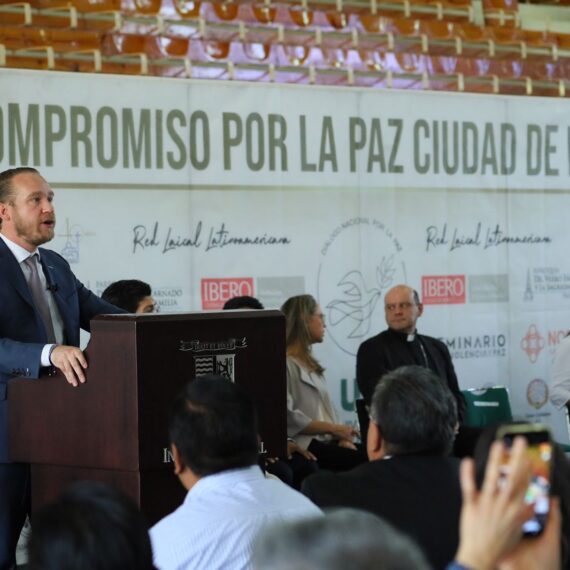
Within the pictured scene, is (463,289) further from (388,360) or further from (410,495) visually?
(410,495)

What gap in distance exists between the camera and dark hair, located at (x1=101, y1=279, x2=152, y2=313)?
5727 millimetres

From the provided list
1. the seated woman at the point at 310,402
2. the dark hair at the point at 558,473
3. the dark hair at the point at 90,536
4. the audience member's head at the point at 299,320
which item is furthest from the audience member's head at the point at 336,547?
the audience member's head at the point at 299,320

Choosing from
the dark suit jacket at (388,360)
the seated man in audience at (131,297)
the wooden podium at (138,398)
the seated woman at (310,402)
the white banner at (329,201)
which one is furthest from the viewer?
the dark suit jacket at (388,360)

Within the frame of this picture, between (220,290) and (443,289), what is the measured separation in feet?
5.18

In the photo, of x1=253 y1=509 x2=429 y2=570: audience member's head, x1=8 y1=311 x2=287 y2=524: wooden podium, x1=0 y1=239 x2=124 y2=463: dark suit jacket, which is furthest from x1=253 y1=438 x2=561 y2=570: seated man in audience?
x1=0 y1=239 x2=124 y2=463: dark suit jacket

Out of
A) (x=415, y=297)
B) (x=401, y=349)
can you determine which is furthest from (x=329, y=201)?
(x=401, y=349)

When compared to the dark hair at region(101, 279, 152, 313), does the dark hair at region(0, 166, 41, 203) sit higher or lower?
higher

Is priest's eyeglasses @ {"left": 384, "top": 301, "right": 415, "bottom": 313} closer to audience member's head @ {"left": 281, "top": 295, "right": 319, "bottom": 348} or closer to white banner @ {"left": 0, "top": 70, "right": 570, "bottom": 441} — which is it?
white banner @ {"left": 0, "top": 70, "right": 570, "bottom": 441}

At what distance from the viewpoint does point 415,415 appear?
9.36 feet

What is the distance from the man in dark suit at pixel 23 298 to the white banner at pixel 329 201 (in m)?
2.67

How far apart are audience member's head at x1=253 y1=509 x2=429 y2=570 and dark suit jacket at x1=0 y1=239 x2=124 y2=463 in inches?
90.2

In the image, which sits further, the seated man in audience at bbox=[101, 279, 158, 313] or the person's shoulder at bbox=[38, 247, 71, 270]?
the seated man in audience at bbox=[101, 279, 158, 313]

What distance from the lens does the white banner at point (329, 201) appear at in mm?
6605

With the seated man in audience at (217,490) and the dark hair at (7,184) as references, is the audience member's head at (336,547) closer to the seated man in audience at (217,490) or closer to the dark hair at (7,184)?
the seated man in audience at (217,490)
